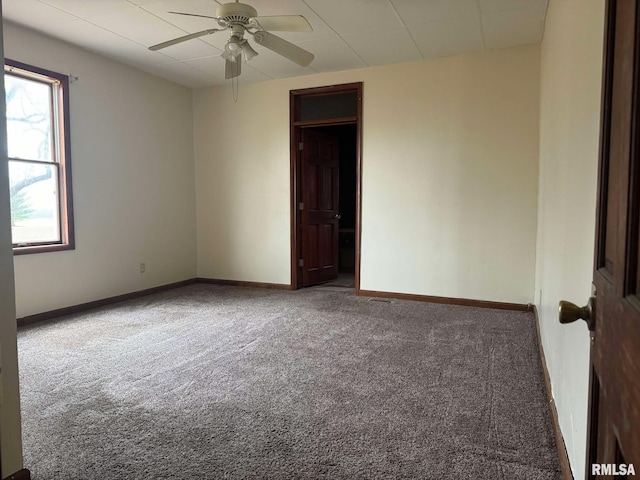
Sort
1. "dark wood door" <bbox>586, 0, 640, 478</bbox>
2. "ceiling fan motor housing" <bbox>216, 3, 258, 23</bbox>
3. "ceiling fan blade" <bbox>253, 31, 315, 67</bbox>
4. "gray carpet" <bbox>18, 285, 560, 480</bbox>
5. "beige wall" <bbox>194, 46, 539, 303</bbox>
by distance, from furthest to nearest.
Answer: "beige wall" <bbox>194, 46, 539, 303</bbox>, "ceiling fan blade" <bbox>253, 31, 315, 67</bbox>, "ceiling fan motor housing" <bbox>216, 3, 258, 23</bbox>, "gray carpet" <bbox>18, 285, 560, 480</bbox>, "dark wood door" <bbox>586, 0, 640, 478</bbox>

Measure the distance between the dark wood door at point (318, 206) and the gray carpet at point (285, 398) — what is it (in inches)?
69.2

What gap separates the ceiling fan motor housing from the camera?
2857 mm

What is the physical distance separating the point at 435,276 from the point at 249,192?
269 cm

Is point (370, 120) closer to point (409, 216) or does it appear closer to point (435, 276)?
point (409, 216)

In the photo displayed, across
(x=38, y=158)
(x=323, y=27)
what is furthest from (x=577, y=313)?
(x=38, y=158)

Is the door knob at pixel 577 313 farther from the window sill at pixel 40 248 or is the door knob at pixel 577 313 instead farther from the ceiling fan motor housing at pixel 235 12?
the window sill at pixel 40 248

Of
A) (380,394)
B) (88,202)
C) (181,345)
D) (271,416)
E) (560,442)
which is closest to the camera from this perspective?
(560,442)

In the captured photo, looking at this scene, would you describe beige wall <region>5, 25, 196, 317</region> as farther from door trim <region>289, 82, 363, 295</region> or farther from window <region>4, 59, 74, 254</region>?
door trim <region>289, 82, 363, 295</region>

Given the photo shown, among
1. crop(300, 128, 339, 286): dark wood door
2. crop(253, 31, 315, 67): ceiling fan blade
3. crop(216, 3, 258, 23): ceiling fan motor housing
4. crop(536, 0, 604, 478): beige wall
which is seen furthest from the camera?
crop(300, 128, 339, 286): dark wood door

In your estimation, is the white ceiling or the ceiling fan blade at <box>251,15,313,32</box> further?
the white ceiling

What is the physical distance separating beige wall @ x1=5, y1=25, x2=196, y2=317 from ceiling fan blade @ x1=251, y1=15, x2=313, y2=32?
2491mm

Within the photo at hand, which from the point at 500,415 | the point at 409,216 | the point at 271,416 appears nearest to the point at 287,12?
the point at 409,216

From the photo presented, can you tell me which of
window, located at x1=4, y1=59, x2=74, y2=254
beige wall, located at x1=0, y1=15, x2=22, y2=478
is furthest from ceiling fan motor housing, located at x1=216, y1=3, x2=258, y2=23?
window, located at x1=4, y1=59, x2=74, y2=254

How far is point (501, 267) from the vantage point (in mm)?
4594
